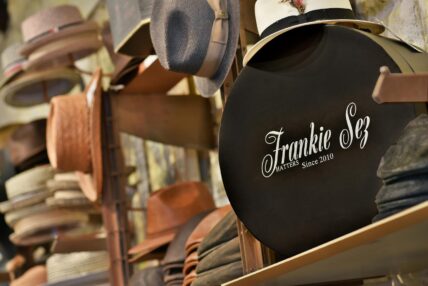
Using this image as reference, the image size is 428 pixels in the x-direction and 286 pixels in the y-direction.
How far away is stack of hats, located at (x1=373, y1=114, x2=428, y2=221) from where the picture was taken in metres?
1.46

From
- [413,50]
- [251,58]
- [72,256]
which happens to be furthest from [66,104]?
[413,50]

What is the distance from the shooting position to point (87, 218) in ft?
12.9

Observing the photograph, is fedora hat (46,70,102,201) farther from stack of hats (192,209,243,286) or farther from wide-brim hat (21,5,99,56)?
stack of hats (192,209,243,286)

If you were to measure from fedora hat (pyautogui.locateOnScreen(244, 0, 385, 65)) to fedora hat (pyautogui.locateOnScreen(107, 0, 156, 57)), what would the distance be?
2.31ft

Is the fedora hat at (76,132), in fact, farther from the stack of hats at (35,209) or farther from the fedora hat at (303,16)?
the fedora hat at (303,16)

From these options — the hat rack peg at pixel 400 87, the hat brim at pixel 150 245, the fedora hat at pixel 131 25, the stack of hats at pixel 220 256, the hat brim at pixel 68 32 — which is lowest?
the stack of hats at pixel 220 256

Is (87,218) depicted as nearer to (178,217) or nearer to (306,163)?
(178,217)

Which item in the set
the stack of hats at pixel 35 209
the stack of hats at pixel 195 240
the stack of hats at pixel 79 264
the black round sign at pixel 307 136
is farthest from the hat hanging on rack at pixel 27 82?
the black round sign at pixel 307 136

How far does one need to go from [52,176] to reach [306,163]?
2.10 metres

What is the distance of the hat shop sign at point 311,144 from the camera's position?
169cm

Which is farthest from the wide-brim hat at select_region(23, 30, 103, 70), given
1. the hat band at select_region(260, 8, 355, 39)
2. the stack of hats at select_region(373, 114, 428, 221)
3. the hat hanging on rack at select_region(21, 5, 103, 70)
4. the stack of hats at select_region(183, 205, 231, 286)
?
the stack of hats at select_region(373, 114, 428, 221)

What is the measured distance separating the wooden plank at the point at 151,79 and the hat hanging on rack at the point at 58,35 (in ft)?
1.42

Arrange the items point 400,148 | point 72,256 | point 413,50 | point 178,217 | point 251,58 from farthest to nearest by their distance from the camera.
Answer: point 72,256 → point 178,217 → point 251,58 → point 413,50 → point 400,148

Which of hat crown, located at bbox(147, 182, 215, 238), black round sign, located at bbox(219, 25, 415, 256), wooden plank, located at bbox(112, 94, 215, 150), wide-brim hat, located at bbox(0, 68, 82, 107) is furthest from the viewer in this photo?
wide-brim hat, located at bbox(0, 68, 82, 107)
